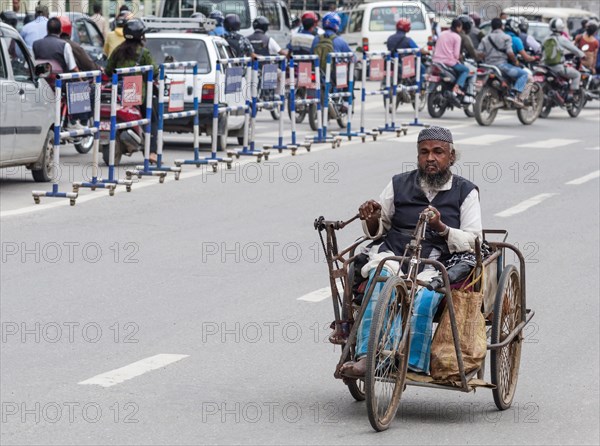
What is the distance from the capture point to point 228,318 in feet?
31.7

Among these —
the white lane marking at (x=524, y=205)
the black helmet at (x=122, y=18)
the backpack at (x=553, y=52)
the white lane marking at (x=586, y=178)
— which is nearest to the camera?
the white lane marking at (x=524, y=205)

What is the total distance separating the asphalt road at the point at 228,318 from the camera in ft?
23.5

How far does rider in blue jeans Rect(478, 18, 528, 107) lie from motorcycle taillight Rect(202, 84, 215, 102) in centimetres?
774

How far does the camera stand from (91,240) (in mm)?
12828

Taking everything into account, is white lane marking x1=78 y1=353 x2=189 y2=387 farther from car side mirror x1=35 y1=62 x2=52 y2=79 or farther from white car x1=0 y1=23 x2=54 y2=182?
car side mirror x1=35 y1=62 x2=52 y2=79

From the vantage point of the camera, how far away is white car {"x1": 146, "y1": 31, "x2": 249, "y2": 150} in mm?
20000

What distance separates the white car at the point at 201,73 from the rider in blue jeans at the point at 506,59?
6.37 metres

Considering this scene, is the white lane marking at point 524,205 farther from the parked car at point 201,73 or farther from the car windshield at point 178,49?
the car windshield at point 178,49

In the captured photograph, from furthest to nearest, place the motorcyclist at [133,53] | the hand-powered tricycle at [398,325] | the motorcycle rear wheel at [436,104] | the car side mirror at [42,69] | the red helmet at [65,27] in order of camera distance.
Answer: the motorcycle rear wheel at [436,104], the red helmet at [65,27], the motorcyclist at [133,53], the car side mirror at [42,69], the hand-powered tricycle at [398,325]

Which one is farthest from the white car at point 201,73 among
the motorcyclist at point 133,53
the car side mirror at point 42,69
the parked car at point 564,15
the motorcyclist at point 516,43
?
the parked car at point 564,15

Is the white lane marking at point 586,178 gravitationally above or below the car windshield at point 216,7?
below

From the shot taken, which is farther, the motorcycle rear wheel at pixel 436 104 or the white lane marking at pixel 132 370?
the motorcycle rear wheel at pixel 436 104

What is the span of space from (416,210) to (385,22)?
106ft

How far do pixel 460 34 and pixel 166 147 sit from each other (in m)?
8.36
